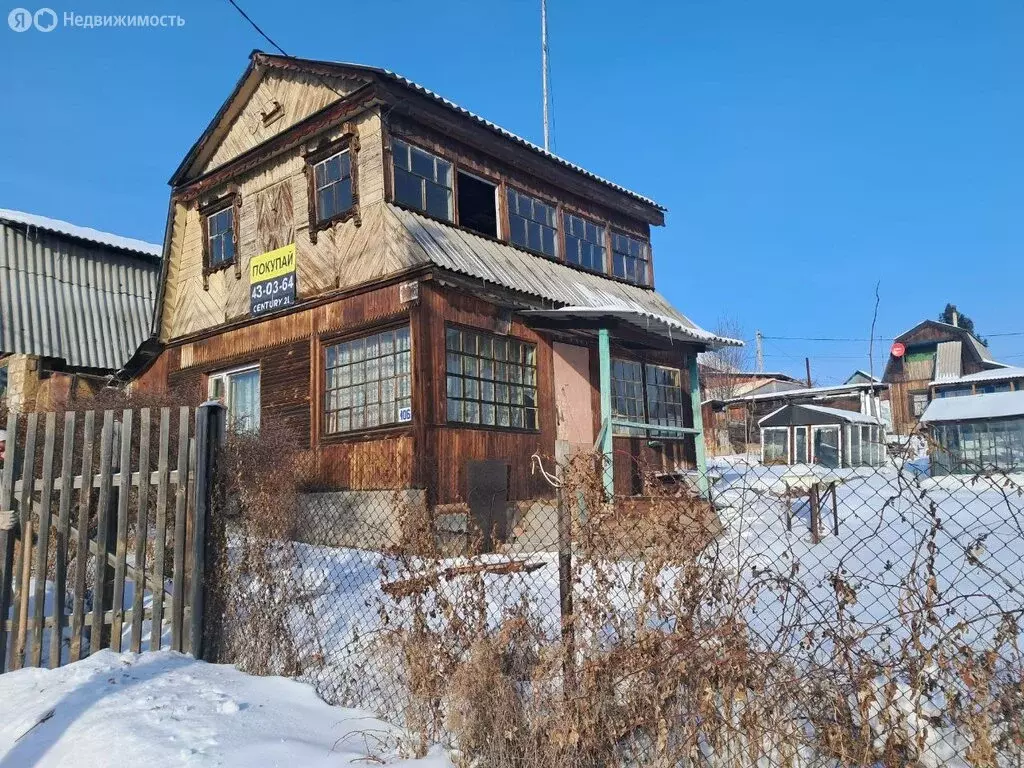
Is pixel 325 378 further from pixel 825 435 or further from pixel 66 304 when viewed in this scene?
pixel 825 435

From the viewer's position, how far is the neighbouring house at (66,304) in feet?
55.2

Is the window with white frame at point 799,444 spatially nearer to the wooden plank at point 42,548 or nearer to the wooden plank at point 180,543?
the wooden plank at point 180,543

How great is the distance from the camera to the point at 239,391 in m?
13.9

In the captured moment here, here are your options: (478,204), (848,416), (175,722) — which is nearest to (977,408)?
(848,416)

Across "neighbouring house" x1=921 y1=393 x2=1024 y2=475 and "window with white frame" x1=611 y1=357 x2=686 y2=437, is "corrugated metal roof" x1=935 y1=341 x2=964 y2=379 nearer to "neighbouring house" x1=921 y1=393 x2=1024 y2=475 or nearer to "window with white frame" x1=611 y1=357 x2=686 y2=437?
"neighbouring house" x1=921 y1=393 x2=1024 y2=475

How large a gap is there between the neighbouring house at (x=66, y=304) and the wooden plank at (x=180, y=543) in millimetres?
12402

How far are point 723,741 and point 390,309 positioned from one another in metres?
8.93

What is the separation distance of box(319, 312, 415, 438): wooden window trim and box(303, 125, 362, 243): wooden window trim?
1.78m

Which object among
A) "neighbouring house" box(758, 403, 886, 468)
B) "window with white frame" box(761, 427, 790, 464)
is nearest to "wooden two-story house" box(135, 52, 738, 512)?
"neighbouring house" box(758, 403, 886, 468)

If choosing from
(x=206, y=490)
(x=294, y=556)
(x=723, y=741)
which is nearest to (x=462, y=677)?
(x=723, y=741)

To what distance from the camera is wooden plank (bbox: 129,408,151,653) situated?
503 cm

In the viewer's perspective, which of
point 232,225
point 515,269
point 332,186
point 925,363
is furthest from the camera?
point 925,363

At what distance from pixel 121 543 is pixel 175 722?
175 centimetres

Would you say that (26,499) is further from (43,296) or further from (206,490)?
(43,296)
